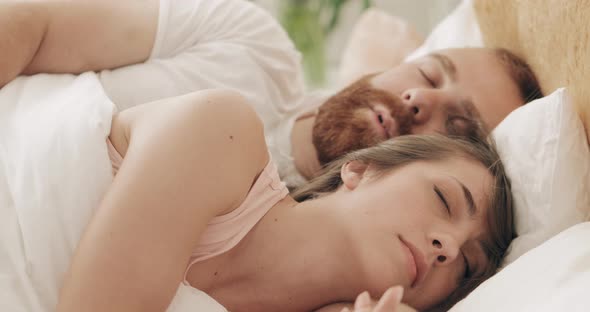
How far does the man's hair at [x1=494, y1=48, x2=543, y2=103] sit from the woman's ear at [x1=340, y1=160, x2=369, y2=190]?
0.48 meters

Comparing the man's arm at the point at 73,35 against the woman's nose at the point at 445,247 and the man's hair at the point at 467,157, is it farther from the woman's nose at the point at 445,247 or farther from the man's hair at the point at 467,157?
the woman's nose at the point at 445,247

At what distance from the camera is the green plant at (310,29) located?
2963 mm

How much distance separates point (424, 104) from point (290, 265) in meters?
0.63

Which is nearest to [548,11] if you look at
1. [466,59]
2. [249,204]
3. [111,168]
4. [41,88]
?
[466,59]

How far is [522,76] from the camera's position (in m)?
1.42

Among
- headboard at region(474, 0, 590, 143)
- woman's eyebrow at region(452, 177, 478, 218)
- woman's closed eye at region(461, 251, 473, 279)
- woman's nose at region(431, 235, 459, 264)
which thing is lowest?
woman's closed eye at region(461, 251, 473, 279)

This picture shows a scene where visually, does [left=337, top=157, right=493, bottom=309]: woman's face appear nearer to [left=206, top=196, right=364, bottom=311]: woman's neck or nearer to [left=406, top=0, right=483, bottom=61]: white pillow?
[left=206, top=196, right=364, bottom=311]: woman's neck

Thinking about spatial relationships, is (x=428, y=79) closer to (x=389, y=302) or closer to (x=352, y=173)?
(x=352, y=173)

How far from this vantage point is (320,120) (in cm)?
158

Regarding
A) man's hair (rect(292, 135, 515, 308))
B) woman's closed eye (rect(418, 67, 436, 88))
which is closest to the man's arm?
man's hair (rect(292, 135, 515, 308))

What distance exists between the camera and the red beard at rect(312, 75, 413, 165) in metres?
1.46

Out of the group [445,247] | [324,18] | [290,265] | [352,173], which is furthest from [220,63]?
[324,18]

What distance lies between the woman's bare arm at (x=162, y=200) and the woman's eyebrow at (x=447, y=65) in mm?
744

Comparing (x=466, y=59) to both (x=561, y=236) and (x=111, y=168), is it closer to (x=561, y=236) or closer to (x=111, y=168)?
(x=561, y=236)
